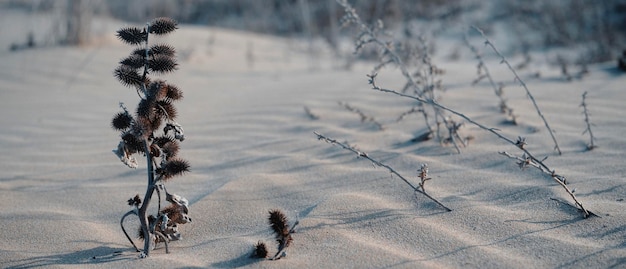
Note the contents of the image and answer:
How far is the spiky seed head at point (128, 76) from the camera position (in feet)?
6.28

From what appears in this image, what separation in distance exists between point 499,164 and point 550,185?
351mm

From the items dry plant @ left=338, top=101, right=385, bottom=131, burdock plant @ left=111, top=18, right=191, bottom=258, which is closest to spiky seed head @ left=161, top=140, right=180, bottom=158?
burdock plant @ left=111, top=18, right=191, bottom=258

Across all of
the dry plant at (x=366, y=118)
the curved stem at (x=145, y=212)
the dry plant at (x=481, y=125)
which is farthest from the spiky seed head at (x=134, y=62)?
the dry plant at (x=366, y=118)

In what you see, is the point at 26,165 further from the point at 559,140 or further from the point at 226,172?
the point at 559,140

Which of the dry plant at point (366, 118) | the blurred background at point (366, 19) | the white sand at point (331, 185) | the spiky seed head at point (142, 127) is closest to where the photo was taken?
the spiky seed head at point (142, 127)

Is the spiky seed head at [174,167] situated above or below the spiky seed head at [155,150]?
below

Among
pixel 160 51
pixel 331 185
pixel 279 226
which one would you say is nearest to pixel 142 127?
pixel 160 51

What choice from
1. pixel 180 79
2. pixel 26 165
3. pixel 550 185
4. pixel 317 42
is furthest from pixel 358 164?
pixel 317 42

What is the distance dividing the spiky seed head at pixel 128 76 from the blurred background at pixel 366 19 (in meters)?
4.48

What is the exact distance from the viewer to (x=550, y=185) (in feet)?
7.90

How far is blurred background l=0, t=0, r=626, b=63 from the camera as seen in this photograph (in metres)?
7.29

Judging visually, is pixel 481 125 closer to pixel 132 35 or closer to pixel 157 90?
pixel 157 90

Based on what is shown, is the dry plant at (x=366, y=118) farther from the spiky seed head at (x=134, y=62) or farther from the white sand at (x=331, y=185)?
the spiky seed head at (x=134, y=62)

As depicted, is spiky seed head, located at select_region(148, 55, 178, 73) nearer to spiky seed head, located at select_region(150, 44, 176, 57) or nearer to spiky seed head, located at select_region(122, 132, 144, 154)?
spiky seed head, located at select_region(150, 44, 176, 57)
